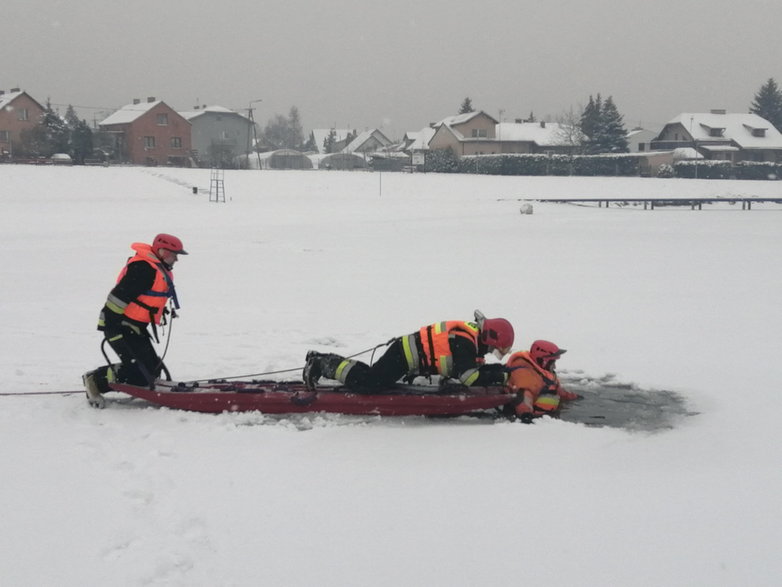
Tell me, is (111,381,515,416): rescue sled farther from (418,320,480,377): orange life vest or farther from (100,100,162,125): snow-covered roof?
(100,100,162,125): snow-covered roof

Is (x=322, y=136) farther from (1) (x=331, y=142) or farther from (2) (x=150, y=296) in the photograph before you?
(2) (x=150, y=296)

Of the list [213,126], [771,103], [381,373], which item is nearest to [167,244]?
[381,373]

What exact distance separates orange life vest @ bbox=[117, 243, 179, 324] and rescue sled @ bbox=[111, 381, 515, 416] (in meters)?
0.61

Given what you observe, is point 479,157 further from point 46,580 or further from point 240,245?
point 46,580

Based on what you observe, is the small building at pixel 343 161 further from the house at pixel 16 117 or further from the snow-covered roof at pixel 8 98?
the snow-covered roof at pixel 8 98

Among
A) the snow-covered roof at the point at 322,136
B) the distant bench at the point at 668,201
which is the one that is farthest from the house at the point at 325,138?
the distant bench at the point at 668,201

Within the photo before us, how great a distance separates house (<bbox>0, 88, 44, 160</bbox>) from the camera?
62.3 m

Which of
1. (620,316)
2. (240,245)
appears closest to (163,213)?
(240,245)

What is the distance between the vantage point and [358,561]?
421 cm

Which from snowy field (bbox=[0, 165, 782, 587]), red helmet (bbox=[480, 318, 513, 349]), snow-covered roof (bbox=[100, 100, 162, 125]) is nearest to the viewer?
snowy field (bbox=[0, 165, 782, 587])

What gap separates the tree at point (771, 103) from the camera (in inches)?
3578

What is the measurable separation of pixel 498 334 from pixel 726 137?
Answer: 250 ft

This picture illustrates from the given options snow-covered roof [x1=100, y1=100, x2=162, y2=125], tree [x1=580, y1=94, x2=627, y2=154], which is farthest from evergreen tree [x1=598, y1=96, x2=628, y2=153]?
snow-covered roof [x1=100, y1=100, x2=162, y2=125]

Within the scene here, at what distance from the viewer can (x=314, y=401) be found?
256 inches
